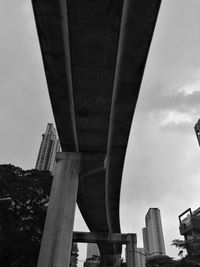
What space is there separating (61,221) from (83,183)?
7231mm

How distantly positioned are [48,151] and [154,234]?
124m

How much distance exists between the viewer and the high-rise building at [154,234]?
150750 millimetres

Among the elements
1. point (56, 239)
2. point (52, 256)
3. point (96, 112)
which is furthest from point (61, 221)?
point (96, 112)

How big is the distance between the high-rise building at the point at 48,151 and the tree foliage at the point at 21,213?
151 ft

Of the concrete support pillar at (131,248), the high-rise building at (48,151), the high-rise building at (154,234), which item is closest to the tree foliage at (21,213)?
the concrete support pillar at (131,248)

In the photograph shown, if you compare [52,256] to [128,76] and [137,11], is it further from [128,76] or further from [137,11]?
[137,11]

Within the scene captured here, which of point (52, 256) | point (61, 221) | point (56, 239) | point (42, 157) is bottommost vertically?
point (52, 256)

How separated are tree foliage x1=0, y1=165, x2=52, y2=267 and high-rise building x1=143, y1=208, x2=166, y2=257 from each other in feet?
479

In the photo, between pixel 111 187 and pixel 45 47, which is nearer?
pixel 45 47

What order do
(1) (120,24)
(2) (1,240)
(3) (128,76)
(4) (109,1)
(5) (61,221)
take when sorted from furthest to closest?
(2) (1,240) < (5) (61,221) < (3) (128,76) < (1) (120,24) < (4) (109,1)

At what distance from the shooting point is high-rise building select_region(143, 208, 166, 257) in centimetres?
15075

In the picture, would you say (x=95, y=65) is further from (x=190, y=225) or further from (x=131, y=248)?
(x=190, y=225)

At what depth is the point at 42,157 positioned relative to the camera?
74688 mm

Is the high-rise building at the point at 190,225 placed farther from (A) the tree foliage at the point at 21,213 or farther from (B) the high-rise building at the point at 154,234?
(B) the high-rise building at the point at 154,234
